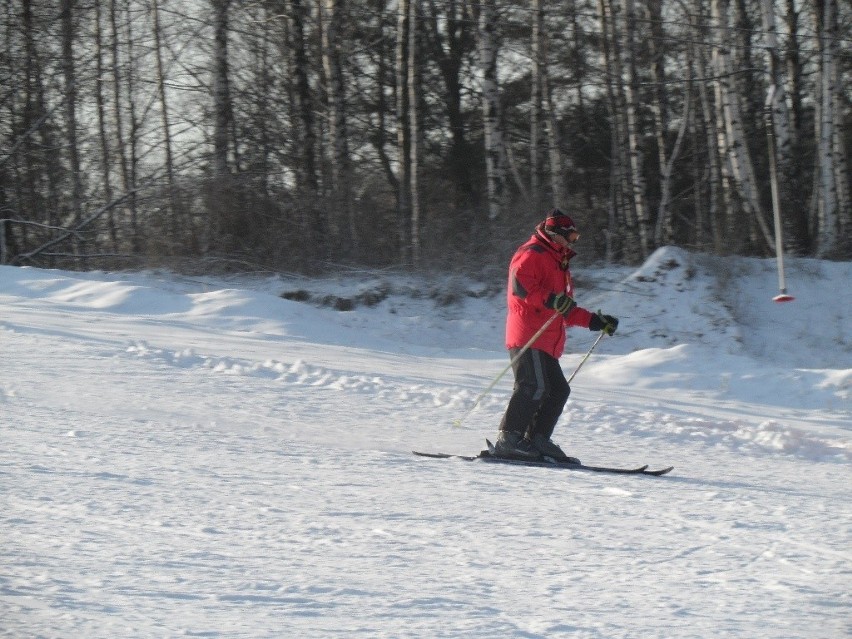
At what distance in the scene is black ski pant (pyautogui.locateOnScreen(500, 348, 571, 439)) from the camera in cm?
696

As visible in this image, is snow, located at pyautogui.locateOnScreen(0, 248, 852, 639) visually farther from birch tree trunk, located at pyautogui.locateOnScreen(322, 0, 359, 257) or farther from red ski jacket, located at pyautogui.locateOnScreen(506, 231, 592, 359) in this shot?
birch tree trunk, located at pyautogui.locateOnScreen(322, 0, 359, 257)

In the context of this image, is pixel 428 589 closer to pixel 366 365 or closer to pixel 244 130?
pixel 366 365

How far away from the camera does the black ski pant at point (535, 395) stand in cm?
696

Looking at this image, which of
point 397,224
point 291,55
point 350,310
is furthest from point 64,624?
point 291,55

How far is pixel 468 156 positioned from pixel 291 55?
20.1 feet

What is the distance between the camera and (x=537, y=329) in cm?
698

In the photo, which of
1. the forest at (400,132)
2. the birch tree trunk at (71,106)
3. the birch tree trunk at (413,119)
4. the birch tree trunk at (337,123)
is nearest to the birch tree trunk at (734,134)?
the forest at (400,132)

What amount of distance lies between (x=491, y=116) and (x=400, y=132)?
3.77 meters

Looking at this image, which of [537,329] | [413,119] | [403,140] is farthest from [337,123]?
[537,329]

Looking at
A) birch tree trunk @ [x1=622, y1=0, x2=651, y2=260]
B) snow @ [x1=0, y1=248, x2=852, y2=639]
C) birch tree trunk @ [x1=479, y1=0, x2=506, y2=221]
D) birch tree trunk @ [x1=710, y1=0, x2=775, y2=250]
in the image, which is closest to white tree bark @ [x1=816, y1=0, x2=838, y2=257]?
birch tree trunk @ [x1=710, y1=0, x2=775, y2=250]

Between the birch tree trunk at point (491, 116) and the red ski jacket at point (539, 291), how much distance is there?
1082cm

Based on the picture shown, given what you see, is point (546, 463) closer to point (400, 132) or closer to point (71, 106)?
point (400, 132)

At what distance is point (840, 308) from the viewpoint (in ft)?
54.0

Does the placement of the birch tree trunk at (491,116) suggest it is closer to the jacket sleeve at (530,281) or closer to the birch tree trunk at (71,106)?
the birch tree trunk at (71,106)
